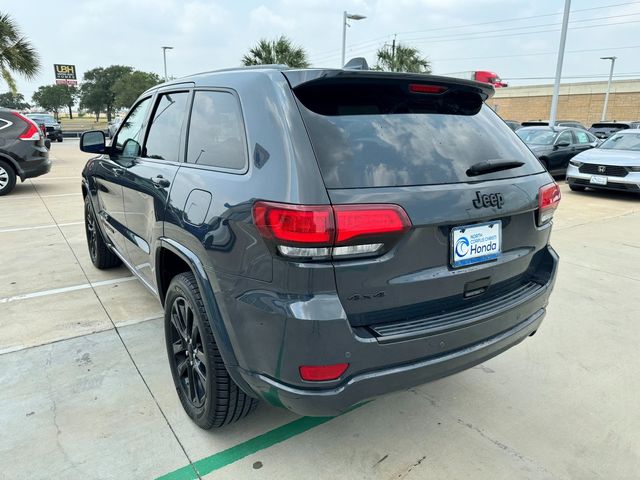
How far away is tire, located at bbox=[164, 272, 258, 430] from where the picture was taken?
2.18m

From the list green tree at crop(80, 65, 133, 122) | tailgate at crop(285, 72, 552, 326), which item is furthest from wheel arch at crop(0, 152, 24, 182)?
green tree at crop(80, 65, 133, 122)

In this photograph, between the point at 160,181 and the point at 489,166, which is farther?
the point at 160,181

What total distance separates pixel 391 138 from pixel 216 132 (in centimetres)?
89

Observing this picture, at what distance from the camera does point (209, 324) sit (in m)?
2.15

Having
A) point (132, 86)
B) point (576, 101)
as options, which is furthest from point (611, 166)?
point (132, 86)

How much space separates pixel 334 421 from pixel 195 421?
734 mm

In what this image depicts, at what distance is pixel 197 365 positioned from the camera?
240cm

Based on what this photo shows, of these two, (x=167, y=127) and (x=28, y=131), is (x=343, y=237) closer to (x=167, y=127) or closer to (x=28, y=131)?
(x=167, y=127)

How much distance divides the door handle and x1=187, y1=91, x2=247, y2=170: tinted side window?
184 millimetres

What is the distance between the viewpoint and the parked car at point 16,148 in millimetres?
9070

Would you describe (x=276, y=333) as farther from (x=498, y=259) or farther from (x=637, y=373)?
(x=637, y=373)

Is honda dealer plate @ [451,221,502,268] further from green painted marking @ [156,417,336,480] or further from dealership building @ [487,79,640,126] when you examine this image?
dealership building @ [487,79,640,126]

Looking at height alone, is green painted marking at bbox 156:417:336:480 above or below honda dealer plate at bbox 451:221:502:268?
below

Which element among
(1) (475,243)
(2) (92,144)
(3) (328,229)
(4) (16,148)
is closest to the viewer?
(3) (328,229)
